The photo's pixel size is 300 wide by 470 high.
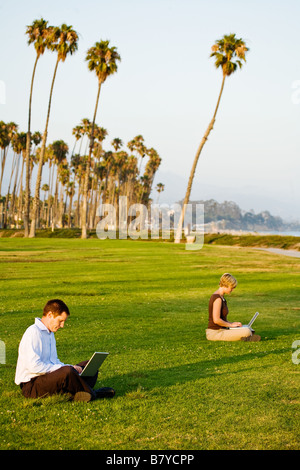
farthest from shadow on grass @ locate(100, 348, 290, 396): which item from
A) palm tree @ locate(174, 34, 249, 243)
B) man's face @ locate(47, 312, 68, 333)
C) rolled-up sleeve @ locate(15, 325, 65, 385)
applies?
palm tree @ locate(174, 34, 249, 243)

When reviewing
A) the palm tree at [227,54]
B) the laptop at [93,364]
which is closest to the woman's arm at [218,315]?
the laptop at [93,364]

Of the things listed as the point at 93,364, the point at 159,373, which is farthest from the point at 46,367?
the point at 159,373

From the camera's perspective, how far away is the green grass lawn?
280 inches

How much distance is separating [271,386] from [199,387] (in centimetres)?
125

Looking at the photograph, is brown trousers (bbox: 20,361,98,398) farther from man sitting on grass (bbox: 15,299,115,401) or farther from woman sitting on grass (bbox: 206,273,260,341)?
woman sitting on grass (bbox: 206,273,260,341)

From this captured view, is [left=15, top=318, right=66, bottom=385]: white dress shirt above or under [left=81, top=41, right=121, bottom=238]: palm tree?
under

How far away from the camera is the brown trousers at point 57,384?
8422 millimetres

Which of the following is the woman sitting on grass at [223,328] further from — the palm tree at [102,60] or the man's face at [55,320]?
the palm tree at [102,60]

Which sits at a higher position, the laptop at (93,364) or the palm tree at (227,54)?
the palm tree at (227,54)

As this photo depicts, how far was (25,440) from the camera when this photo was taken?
6902 mm

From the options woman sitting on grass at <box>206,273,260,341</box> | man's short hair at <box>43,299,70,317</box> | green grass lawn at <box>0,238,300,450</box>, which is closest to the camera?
green grass lawn at <box>0,238,300,450</box>

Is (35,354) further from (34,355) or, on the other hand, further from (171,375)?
(171,375)

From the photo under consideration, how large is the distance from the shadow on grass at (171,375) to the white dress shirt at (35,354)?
1401 mm

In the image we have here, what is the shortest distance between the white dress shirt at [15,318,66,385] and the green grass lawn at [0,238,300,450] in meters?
0.42
